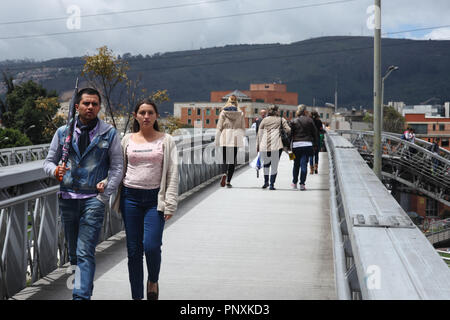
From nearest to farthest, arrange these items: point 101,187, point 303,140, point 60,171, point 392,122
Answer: point 60,171 → point 101,187 → point 303,140 → point 392,122

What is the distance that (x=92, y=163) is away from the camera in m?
4.80

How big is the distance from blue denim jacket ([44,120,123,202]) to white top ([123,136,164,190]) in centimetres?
15

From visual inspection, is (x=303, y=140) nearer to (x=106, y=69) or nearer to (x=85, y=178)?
(x=85, y=178)

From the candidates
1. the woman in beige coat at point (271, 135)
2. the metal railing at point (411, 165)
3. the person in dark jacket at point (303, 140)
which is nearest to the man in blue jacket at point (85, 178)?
the woman in beige coat at point (271, 135)

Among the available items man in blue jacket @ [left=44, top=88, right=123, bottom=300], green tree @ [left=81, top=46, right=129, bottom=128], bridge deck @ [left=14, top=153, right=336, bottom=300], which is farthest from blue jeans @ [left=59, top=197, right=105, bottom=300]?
green tree @ [left=81, top=46, right=129, bottom=128]

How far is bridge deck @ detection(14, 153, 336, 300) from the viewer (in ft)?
18.8

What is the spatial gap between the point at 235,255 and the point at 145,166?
2523 millimetres

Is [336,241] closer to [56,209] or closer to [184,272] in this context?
[184,272]

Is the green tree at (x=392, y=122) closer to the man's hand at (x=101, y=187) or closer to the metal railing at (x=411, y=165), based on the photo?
the metal railing at (x=411, y=165)

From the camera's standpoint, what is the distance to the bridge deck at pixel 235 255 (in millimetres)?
5719

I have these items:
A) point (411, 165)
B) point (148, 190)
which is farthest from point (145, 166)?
point (411, 165)

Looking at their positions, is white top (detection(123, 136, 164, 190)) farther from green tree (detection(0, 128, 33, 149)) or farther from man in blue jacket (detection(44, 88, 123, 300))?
green tree (detection(0, 128, 33, 149))

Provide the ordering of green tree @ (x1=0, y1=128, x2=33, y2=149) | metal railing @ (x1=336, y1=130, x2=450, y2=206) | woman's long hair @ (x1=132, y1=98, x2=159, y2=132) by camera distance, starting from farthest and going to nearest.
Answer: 1. green tree @ (x1=0, y1=128, x2=33, y2=149)
2. metal railing @ (x1=336, y1=130, x2=450, y2=206)
3. woman's long hair @ (x1=132, y1=98, x2=159, y2=132)

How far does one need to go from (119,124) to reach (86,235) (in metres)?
36.4
